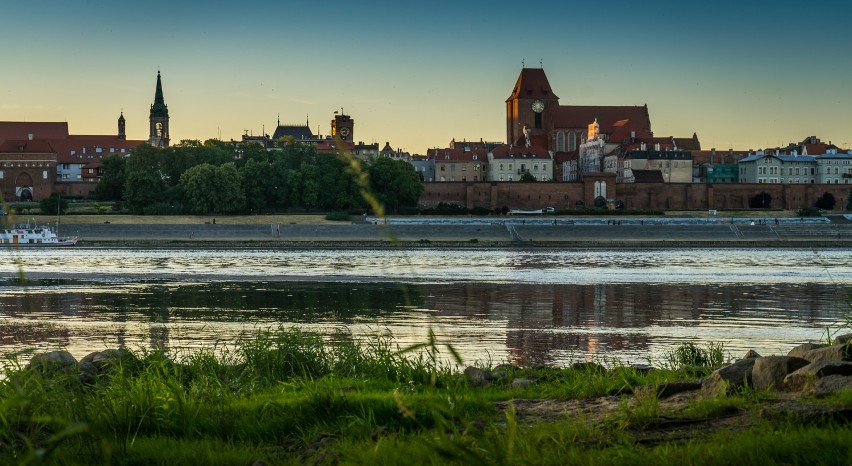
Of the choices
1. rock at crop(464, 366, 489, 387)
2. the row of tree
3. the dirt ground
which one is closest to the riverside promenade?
the row of tree

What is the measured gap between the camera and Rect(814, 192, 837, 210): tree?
325 ft

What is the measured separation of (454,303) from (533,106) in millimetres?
101489

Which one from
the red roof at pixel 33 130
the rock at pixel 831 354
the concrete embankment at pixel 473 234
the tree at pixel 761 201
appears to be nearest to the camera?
the rock at pixel 831 354

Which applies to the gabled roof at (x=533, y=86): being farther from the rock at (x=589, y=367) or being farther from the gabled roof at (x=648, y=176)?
the rock at (x=589, y=367)

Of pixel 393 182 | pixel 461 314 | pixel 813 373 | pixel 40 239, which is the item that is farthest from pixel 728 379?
pixel 393 182

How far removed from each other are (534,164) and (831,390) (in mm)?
111639

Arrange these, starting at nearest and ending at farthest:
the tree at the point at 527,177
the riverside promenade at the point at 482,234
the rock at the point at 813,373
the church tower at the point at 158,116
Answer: the rock at the point at 813,373 < the riverside promenade at the point at 482,234 < the tree at the point at 527,177 < the church tower at the point at 158,116

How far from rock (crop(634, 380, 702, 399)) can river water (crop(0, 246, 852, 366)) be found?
8.11ft

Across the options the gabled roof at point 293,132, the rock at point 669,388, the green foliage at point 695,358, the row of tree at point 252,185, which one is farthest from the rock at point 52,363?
the gabled roof at point 293,132

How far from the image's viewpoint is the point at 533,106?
125 metres

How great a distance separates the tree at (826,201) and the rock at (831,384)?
98407mm

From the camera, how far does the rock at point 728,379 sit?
709 cm

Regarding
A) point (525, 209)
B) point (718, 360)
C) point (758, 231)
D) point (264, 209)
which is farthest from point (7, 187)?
point (718, 360)

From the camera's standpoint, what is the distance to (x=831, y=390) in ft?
21.7
